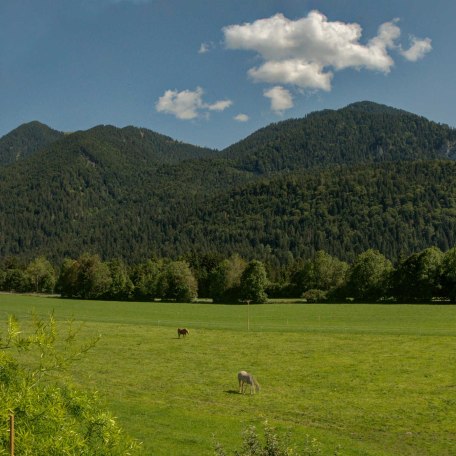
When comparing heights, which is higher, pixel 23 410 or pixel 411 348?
pixel 23 410

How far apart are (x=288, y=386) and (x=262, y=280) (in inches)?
3363

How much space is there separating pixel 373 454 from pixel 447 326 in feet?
146

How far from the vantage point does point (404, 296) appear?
10281 cm

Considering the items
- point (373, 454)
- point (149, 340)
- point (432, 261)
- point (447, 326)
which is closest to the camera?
point (373, 454)

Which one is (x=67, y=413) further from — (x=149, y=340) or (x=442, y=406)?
(x=149, y=340)

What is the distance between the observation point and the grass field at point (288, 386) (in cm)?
2005

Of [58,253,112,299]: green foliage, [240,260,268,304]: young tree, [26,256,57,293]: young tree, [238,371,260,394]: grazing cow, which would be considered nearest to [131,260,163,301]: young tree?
[58,253,112,299]: green foliage

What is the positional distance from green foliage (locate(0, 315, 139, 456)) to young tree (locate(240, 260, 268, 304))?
347ft

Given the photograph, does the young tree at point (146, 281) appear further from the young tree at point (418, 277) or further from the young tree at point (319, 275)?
the young tree at point (418, 277)

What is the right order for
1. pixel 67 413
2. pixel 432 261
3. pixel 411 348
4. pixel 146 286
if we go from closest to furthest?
pixel 67 413 → pixel 411 348 → pixel 432 261 → pixel 146 286

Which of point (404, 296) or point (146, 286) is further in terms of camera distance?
point (146, 286)

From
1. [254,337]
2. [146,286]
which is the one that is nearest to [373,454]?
[254,337]

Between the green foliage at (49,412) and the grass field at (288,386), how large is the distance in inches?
59.0

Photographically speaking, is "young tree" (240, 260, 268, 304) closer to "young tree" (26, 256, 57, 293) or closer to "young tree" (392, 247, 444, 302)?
"young tree" (392, 247, 444, 302)
